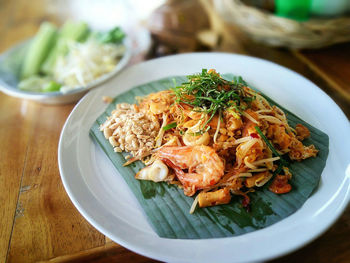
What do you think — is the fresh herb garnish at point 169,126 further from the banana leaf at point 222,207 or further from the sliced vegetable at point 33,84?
the sliced vegetable at point 33,84

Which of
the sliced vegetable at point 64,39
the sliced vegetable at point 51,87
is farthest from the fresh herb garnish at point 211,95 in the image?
the sliced vegetable at point 64,39

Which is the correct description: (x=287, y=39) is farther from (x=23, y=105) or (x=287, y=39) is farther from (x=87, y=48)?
(x=23, y=105)

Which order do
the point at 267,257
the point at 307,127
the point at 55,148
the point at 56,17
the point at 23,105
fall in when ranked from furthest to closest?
the point at 56,17
the point at 23,105
the point at 55,148
the point at 307,127
the point at 267,257

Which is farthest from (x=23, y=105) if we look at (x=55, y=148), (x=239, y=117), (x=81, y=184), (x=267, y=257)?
(x=267, y=257)

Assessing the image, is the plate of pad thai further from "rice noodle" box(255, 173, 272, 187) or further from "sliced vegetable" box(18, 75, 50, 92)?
"sliced vegetable" box(18, 75, 50, 92)

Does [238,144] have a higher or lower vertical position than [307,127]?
lower

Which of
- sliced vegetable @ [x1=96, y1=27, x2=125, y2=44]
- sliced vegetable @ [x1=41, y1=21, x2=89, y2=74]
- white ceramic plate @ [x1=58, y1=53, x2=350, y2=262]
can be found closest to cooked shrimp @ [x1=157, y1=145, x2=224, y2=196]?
white ceramic plate @ [x1=58, y1=53, x2=350, y2=262]

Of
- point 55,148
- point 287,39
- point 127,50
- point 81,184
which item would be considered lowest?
point 55,148
